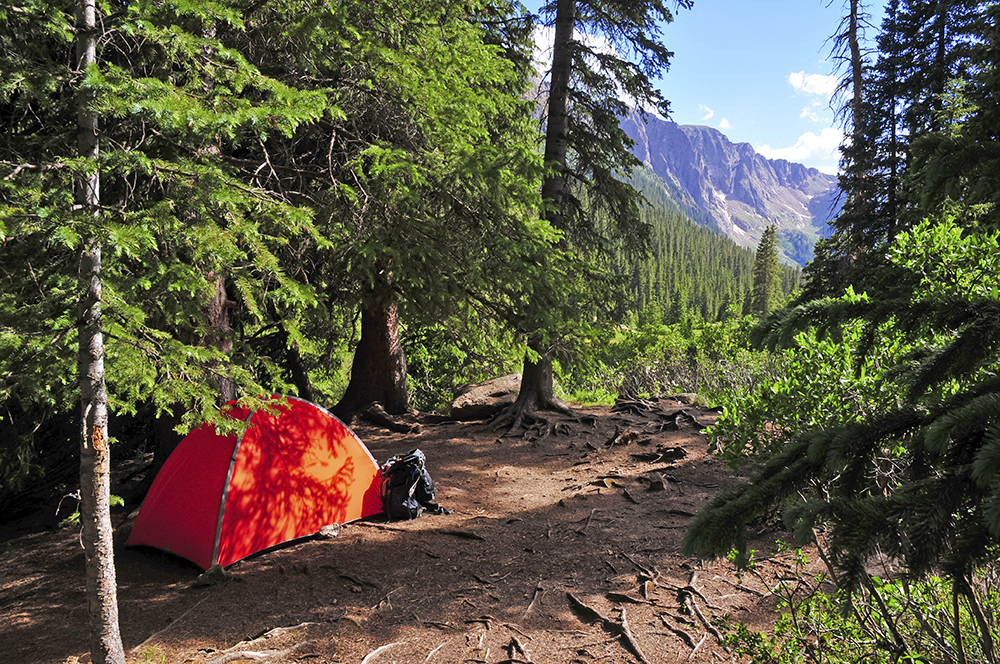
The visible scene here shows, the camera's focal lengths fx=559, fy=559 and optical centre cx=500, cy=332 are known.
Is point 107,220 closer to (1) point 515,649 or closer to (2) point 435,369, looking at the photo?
(1) point 515,649

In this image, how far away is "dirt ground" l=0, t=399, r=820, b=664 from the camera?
13.3 ft

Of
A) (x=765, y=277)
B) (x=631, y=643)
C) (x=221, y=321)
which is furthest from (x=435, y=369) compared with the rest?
(x=765, y=277)

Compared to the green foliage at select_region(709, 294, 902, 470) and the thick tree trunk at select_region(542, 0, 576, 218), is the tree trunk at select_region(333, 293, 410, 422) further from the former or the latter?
the green foliage at select_region(709, 294, 902, 470)

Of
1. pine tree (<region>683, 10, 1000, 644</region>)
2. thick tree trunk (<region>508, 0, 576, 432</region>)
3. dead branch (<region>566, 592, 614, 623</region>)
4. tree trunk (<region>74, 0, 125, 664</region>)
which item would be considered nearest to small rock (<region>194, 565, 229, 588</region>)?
tree trunk (<region>74, 0, 125, 664</region>)

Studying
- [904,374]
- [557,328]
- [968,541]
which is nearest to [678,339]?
[557,328]

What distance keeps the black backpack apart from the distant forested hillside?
212 feet

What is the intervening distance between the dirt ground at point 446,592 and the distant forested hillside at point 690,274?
2550 inches

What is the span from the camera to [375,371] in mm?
11562

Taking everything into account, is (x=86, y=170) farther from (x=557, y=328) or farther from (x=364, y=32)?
(x=557, y=328)

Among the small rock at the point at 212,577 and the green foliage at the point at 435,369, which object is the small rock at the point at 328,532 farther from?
the green foliage at the point at 435,369

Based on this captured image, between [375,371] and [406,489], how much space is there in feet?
17.0

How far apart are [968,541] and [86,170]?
3.97 metres

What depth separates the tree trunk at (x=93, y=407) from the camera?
10.1 feet

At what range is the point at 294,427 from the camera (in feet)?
19.7
